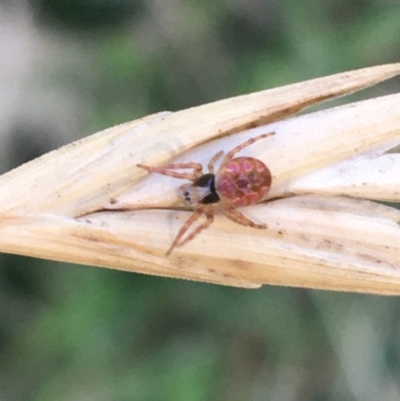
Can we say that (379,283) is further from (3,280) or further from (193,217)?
(3,280)

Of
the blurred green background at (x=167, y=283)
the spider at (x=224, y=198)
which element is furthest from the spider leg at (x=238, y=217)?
the blurred green background at (x=167, y=283)

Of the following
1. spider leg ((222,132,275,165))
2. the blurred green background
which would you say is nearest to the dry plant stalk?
spider leg ((222,132,275,165))

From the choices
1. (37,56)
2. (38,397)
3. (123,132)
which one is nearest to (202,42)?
(37,56)

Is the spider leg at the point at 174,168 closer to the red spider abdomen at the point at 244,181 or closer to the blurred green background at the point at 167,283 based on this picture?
the red spider abdomen at the point at 244,181

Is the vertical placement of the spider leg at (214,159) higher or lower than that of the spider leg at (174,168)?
higher

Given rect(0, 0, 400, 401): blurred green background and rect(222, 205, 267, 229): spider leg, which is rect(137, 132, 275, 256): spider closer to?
rect(222, 205, 267, 229): spider leg

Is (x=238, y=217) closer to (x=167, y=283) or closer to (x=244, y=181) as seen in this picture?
(x=244, y=181)

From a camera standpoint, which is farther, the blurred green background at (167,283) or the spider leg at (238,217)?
the blurred green background at (167,283)

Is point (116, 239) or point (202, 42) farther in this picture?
point (202, 42)
